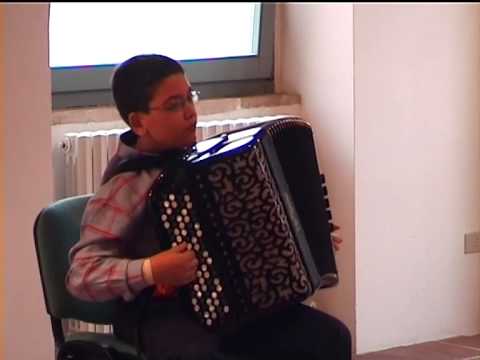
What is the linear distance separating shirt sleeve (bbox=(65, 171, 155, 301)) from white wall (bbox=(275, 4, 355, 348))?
1614mm

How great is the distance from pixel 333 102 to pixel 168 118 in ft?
5.24

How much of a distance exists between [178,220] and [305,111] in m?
1.88

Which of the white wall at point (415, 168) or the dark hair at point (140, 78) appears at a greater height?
the dark hair at point (140, 78)

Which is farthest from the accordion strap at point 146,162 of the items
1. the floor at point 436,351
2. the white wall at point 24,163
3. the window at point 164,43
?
the floor at point 436,351

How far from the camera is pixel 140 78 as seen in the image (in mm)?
2311

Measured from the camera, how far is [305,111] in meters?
3.98

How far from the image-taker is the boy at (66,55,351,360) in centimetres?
223

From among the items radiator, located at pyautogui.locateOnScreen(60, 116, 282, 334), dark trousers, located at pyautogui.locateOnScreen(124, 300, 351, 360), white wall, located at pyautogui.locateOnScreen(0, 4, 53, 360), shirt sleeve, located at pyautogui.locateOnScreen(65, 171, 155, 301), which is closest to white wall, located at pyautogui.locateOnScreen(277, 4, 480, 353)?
radiator, located at pyautogui.locateOnScreen(60, 116, 282, 334)

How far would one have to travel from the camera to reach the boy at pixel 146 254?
7.32 feet

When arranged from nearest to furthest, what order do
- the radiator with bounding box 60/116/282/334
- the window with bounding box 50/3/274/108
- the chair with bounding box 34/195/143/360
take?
the chair with bounding box 34/195/143/360, the radiator with bounding box 60/116/282/334, the window with bounding box 50/3/274/108

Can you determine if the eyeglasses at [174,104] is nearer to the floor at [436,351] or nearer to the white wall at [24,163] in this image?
the white wall at [24,163]

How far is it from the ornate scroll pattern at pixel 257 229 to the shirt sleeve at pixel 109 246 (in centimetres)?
17

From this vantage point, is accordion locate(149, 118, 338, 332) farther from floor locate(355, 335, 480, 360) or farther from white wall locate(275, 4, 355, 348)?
floor locate(355, 335, 480, 360)

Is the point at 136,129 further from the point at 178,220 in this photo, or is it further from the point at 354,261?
the point at 354,261
